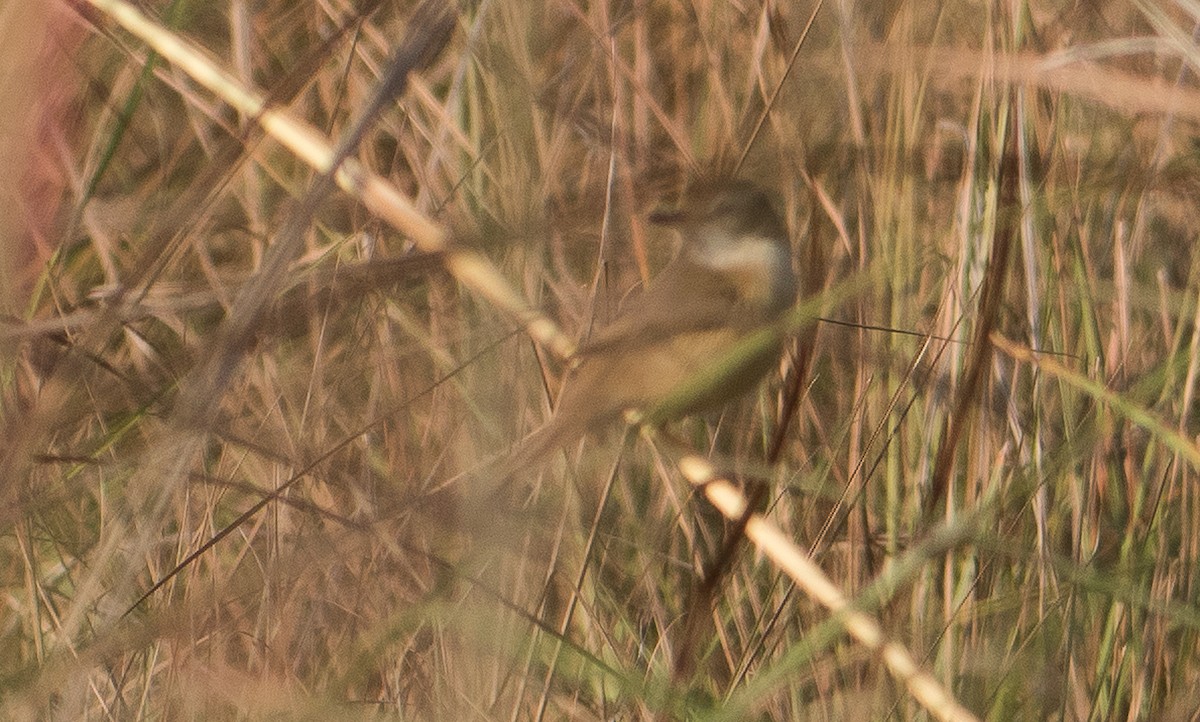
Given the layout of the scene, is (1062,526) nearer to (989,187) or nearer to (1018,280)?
(1018,280)

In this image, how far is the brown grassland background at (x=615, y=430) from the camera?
2.97 ft

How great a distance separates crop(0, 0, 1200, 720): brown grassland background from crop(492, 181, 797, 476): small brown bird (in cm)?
6

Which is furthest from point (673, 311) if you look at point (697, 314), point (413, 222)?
point (413, 222)

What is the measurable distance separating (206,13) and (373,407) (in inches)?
36.3

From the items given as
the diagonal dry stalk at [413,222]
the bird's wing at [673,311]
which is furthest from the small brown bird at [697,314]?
the diagonal dry stalk at [413,222]

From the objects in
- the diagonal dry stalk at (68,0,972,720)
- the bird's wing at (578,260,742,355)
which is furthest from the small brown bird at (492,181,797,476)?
the diagonal dry stalk at (68,0,972,720)

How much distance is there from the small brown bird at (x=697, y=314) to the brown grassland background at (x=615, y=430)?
0.19 feet

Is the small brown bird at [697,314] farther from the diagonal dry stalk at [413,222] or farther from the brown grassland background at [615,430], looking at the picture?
the diagonal dry stalk at [413,222]

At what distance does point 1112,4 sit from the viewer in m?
1.86

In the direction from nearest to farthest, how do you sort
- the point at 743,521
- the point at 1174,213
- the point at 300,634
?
the point at 743,521
the point at 300,634
the point at 1174,213

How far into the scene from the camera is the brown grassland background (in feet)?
2.97

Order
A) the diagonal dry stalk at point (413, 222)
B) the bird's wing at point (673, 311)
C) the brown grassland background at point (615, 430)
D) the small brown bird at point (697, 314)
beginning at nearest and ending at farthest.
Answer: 1. the brown grassland background at point (615, 430)
2. the diagonal dry stalk at point (413, 222)
3. the small brown bird at point (697, 314)
4. the bird's wing at point (673, 311)

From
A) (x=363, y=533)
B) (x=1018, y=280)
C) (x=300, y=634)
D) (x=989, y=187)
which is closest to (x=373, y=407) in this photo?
(x=300, y=634)

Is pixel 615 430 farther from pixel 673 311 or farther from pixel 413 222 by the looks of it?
pixel 413 222
